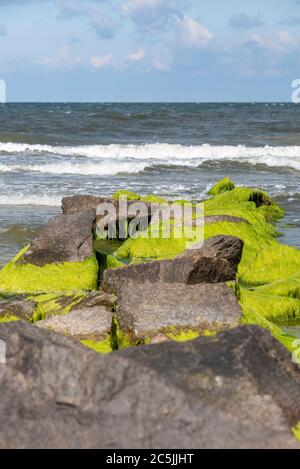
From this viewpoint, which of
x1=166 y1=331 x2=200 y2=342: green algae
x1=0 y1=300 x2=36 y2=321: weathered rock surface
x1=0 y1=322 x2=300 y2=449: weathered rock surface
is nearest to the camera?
x1=0 y1=322 x2=300 y2=449: weathered rock surface

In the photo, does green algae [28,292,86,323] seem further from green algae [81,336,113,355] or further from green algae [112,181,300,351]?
green algae [112,181,300,351]

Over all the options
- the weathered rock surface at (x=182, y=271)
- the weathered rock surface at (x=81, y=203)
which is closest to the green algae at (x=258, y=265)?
the weathered rock surface at (x=182, y=271)

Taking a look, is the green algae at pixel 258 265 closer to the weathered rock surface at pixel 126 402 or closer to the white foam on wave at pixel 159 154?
the weathered rock surface at pixel 126 402

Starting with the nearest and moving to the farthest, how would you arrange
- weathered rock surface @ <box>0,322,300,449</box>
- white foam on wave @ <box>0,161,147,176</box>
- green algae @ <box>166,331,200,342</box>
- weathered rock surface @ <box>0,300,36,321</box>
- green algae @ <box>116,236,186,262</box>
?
1. weathered rock surface @ <box>0,322,300,449</box>
2. green algae @ <box>166,331,200,342</box>
3. weathered rock surface @ <box>0,300,36,321</box>
4. green algae @ <box>116,236,186,262</box>
5. white foam on wave @ <box>0,161,147,176</box>

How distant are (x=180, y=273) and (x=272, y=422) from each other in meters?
3.42

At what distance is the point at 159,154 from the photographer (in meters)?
29.9

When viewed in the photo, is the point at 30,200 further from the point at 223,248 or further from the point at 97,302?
the point at 97,302

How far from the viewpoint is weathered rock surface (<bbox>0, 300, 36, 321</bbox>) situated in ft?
20.0

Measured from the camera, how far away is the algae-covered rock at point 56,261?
8.24 m

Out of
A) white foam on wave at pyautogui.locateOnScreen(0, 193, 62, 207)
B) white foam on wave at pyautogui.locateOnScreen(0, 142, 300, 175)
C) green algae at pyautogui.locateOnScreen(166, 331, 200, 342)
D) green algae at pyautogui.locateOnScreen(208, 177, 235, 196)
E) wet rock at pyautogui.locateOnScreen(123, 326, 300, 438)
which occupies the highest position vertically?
wet rock at pyautogui.locateOnScreen(123, 326, 300, 438)

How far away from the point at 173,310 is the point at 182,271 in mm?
1284

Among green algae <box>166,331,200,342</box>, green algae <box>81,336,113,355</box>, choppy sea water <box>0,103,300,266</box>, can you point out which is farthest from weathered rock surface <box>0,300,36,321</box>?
choppy sea water <box>0,103,300,266</box>

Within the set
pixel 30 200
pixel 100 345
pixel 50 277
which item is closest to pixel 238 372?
pixel 100 345

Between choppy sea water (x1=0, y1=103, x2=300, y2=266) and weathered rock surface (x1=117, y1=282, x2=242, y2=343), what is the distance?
15.6ft
